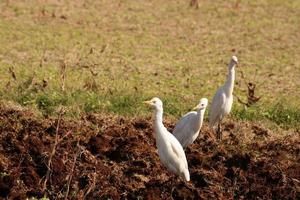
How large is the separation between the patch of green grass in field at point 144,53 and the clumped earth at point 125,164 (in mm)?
1181

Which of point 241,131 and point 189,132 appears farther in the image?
point 241,131

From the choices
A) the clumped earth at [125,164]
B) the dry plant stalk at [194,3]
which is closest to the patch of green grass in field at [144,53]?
the dry plant stalk at [194,3]

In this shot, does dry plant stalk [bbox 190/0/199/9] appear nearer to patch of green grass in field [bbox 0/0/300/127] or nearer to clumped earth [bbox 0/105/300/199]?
patch of green grass in field [bbox 0/0/300/127]

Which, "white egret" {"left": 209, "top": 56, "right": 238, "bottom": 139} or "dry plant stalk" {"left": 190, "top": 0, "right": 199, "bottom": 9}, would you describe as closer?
"white egret" {"left": 209, "top": 56, "right": 238, "bottom": 139}

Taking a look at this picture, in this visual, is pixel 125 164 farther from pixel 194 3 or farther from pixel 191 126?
pixel 194 3

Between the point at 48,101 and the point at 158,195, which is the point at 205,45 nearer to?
the point at 48,101

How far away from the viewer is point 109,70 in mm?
13836

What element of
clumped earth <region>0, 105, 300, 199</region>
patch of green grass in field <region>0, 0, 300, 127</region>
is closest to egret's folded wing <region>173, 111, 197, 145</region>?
clumped earth <region>0, 105, 300, 199</region>

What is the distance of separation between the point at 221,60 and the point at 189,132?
22.5 ft

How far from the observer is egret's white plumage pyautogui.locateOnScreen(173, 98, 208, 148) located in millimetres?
8688

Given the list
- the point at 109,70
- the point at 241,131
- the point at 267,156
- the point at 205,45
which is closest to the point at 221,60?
the point at 205,45

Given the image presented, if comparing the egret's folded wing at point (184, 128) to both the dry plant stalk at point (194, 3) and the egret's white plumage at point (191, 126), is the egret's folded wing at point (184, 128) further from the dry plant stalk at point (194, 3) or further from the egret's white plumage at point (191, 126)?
the dry plant stalk at point (194, 3)

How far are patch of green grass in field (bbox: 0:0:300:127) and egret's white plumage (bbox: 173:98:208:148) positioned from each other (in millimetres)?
1986

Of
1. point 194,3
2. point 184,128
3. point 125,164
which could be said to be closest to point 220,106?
point 184,128
